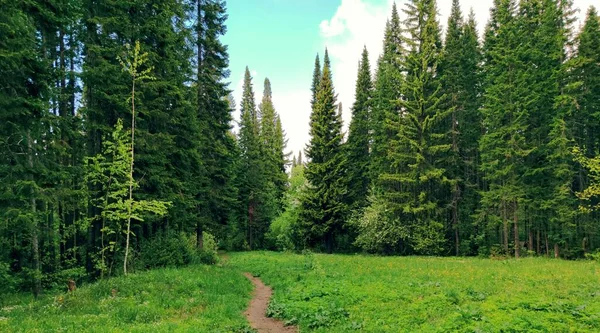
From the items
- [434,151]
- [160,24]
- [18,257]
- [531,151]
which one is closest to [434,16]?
[434,151]

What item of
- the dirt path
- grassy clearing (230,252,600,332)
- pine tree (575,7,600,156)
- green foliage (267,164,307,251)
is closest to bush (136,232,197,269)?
the dirt path

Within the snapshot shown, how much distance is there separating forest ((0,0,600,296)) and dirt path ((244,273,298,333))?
631 cm

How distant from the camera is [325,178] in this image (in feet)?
122

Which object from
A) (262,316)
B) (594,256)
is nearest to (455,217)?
(594,256)

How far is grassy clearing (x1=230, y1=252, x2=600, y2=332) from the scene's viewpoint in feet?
26.0

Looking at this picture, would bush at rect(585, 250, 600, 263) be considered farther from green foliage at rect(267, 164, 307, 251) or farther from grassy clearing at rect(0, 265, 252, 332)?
green foliage at rect(267, 164, 307, 251)

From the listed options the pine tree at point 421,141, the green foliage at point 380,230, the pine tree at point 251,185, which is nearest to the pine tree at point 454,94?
the pine tree at point 421,141

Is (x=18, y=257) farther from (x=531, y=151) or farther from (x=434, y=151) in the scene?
(x=531, y=151)

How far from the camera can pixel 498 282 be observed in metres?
13.9

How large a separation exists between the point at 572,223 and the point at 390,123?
16842 millimetres

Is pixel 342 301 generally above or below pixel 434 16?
below

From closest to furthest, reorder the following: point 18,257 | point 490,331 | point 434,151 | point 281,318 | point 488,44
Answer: point 490,331
point 281,318
point 18,257
point 434,151
point 488,44

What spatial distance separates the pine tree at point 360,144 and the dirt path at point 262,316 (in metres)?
24.3

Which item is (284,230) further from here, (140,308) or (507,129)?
(140,308)
